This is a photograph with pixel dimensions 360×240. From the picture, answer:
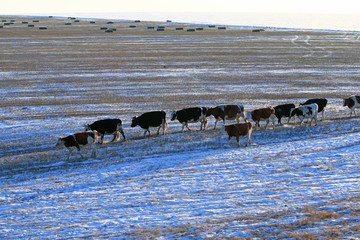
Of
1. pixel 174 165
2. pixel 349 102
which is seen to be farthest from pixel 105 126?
pixel 349 102

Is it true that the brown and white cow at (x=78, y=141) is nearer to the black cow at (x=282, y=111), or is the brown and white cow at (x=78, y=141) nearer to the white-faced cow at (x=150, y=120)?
the white-faced cow at (x=150, y=120)

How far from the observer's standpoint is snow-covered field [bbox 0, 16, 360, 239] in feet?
42.4

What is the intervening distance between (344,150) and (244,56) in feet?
112

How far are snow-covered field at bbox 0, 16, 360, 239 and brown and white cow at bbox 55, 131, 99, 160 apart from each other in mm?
550

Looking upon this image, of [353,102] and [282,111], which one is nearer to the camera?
[282,111]

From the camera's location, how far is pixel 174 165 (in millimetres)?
18109

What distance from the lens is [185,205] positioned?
14148 mm

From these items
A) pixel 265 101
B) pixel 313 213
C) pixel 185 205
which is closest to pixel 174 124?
pixel 265 101

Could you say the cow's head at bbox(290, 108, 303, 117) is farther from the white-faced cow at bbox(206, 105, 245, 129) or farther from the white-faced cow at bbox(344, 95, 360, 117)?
the white-faced cow at bbox(344, 95, 360, 117)

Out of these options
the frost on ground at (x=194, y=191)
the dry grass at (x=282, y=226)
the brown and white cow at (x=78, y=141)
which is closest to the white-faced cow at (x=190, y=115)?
the frost on ground at (x=194, y=191)

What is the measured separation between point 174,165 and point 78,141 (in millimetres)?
4070

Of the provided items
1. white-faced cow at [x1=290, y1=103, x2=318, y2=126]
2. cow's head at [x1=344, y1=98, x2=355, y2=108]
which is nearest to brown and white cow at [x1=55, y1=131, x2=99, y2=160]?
white-faced cow at [x1=290, y1=103, x2=318, y2=126]

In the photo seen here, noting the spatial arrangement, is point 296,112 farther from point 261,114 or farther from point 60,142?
point 60,142

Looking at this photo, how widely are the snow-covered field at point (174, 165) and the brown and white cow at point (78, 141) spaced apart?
550 mm
